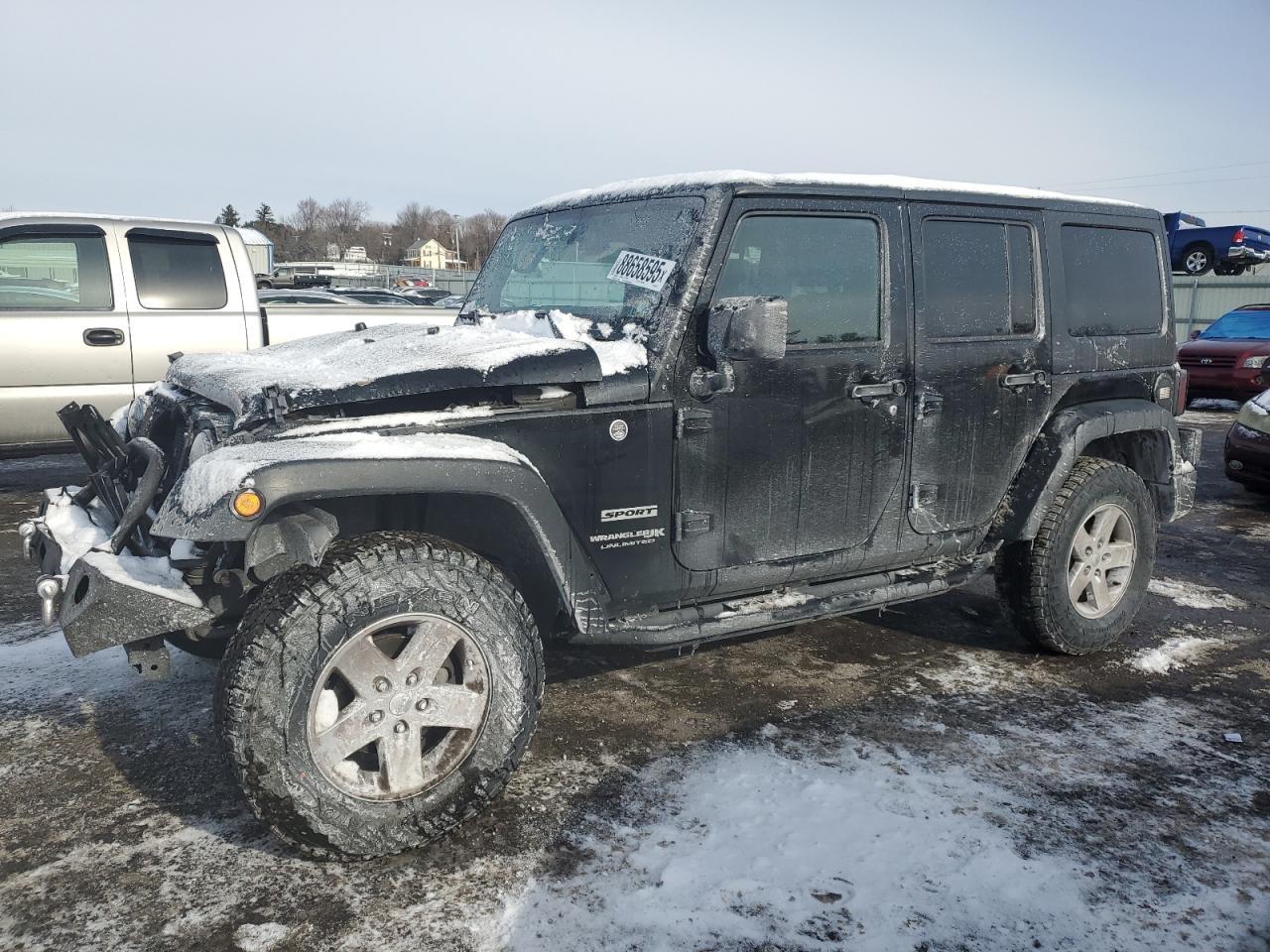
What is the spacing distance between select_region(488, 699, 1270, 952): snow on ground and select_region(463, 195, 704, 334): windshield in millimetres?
1556

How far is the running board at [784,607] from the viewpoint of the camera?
3.29m

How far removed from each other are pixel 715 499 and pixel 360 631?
1.28 meters

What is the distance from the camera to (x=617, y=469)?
316cm

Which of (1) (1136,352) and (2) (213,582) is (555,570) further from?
(1) (1136,352)

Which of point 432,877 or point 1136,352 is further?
point 1136,352

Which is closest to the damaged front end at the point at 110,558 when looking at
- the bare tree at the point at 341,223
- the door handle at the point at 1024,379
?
the door handle at the point at 1024,379

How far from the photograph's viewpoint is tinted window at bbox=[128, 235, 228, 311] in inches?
273

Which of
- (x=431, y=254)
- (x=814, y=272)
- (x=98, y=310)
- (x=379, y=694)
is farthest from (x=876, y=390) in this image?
(x=431, y=254)

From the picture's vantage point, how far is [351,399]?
2.84 m

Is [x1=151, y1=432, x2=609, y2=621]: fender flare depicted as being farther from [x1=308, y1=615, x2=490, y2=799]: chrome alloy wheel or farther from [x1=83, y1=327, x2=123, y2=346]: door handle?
[x1=83, y1=327, x2=123, y2=346]: door handle

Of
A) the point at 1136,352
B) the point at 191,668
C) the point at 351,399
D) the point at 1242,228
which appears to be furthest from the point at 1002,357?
the point at 1242,228

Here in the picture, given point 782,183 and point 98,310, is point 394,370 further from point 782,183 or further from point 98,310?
point 98,310

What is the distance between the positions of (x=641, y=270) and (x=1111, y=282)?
237 centimetres

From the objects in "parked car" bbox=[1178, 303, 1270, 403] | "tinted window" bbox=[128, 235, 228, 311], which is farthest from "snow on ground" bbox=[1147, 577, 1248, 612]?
"parked car" bbox=[1178, 303, 1270, 403]
